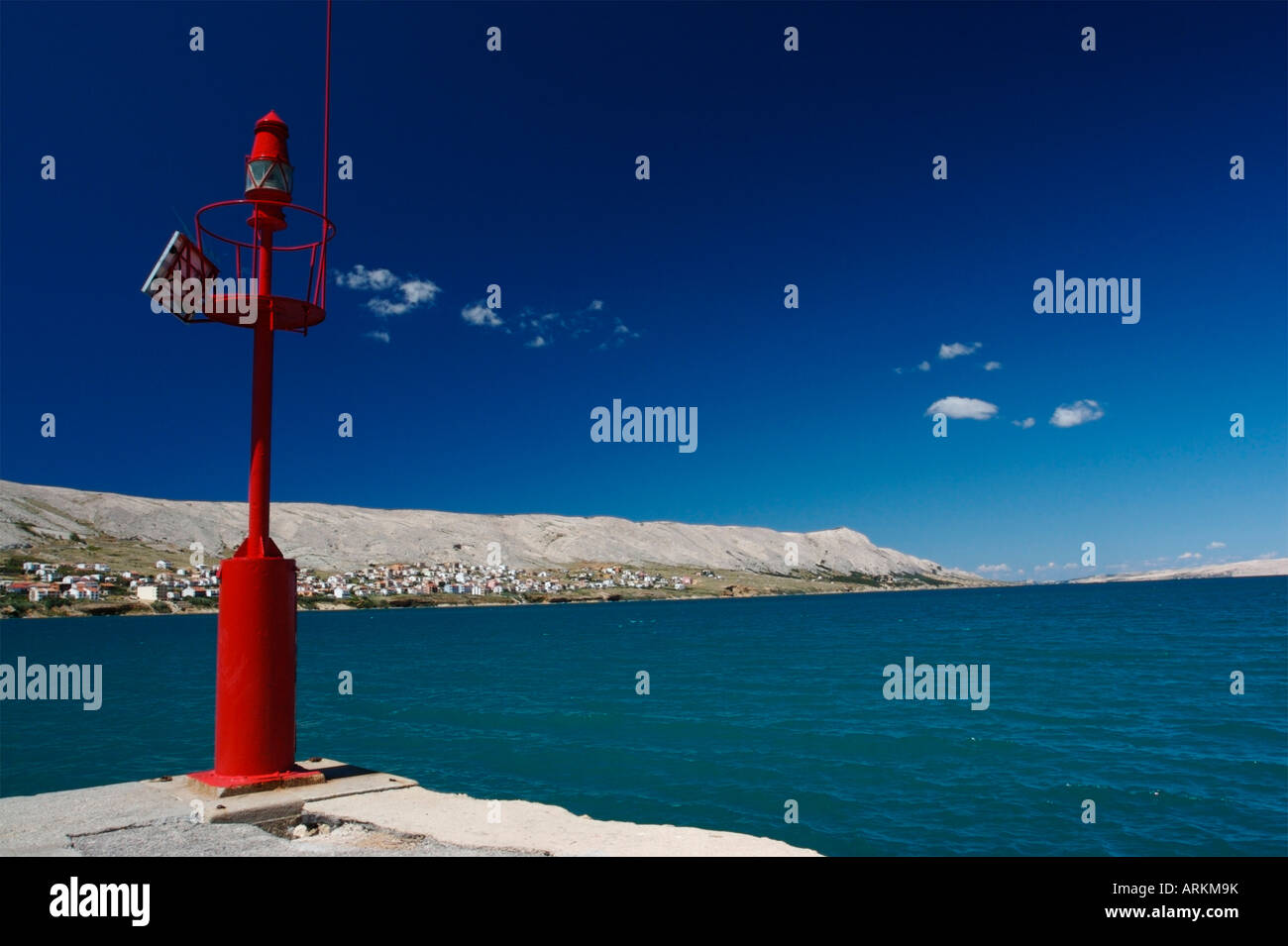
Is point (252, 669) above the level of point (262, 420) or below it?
below

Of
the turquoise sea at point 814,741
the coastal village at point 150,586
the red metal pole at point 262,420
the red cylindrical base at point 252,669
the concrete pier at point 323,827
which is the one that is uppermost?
the red metal pole at point 262,420

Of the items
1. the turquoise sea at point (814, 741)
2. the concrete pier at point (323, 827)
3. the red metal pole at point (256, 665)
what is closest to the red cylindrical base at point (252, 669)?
the red metal pole at point (256, 665)

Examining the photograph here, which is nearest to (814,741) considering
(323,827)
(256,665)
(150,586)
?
(256,665)

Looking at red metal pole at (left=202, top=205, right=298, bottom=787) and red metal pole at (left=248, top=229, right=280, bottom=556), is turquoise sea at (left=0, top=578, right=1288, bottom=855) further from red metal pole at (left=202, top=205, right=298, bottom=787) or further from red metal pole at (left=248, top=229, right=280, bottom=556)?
red metal pole at (left=248, top=229, right=280, bottom=556)

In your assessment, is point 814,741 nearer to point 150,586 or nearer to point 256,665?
point 256,665

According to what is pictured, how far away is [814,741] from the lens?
25719mm

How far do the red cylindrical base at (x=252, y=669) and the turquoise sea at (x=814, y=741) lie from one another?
31.0 feet

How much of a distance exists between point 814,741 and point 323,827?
788 inches

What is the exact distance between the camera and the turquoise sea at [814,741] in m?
17.2

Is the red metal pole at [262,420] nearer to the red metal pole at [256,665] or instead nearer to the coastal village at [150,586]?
the red metal pole at [256,665]
